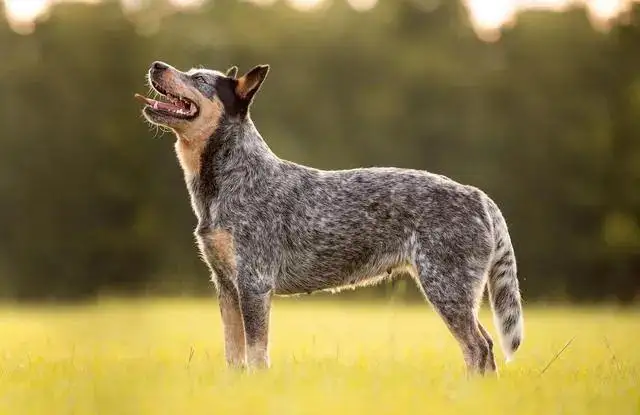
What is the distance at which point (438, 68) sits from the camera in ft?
93.1

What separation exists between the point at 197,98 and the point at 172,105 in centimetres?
24

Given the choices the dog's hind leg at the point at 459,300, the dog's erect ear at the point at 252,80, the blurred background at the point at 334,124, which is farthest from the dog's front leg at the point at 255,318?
the blurred background at the point at 334,124

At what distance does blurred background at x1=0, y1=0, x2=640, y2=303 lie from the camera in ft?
80.0

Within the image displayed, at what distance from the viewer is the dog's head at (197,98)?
8039 mm

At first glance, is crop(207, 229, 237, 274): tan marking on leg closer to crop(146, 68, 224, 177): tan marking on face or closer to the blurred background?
crop(146, 68, 224, 177): tan marking on face

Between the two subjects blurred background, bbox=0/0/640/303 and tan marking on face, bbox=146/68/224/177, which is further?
blurred background, bbox=0/0/640/303

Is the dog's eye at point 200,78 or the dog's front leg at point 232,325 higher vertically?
the dog's eye at point 200,78

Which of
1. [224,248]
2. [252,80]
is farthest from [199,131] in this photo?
[224,248]

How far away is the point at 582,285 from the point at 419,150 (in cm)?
579

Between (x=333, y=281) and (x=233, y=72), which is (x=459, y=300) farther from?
(x=233, y=72)

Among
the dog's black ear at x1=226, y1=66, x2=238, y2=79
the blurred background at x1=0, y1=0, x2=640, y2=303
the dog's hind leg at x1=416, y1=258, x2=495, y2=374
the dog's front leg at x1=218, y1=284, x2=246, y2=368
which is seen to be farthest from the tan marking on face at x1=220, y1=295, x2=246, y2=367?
the blurred background at x1=0, y1=0, x2=640, y2=303

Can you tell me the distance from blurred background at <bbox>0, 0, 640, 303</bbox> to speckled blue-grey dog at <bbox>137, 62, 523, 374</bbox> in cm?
1449

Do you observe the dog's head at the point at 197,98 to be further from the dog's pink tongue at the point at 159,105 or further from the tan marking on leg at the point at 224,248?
the tan marking on leg at the point at 224,248

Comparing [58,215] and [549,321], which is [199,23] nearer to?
[58,215]
